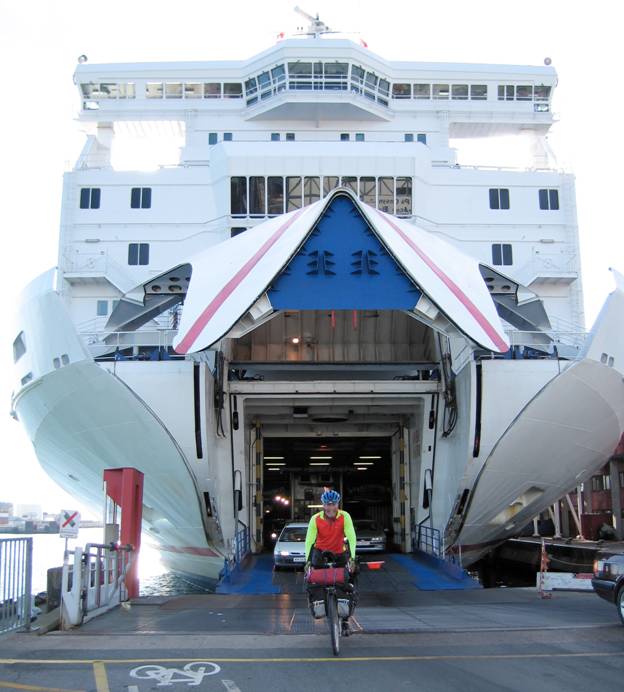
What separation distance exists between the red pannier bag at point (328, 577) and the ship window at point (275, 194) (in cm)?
1451

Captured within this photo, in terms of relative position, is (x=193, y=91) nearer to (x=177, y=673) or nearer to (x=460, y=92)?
(x=460, y=92)

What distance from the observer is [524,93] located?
87.2 ft

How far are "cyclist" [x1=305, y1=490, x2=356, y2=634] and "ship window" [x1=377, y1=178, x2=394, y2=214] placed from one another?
14457mm

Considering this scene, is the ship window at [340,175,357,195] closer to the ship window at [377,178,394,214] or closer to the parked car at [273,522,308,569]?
the ship window at [377,178,394,214]

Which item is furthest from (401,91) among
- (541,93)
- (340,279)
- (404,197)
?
(340,279)

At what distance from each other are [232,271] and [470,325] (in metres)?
4.55

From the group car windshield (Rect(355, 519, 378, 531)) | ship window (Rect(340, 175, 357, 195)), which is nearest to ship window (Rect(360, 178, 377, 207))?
ship window (Rect(340, 175, 357, 195))

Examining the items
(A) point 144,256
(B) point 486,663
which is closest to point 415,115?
(A) point 144,256

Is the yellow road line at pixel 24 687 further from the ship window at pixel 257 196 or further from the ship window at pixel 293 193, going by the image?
the ship window at pixel 293 193

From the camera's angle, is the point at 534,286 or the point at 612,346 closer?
the point at 612,346

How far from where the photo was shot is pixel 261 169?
65.3ft

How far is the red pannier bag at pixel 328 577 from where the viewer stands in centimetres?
653

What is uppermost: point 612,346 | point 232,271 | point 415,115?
point 415,115

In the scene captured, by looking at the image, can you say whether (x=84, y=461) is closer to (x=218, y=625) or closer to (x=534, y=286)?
(x=218, y=625)
